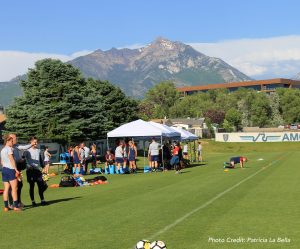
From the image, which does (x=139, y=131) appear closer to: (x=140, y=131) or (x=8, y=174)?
(x=140, y=131)

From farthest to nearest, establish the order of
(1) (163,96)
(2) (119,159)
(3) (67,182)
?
1. (1) (163,96)
2. (2) (119,159)
3. (3) (67,182)

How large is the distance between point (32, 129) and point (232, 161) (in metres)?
31.3

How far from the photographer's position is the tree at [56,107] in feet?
190

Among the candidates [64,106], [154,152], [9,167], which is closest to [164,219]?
[9,167]

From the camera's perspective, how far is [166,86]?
618ft

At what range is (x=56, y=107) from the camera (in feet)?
191

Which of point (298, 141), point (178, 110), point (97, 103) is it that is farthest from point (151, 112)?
point (97, 103)

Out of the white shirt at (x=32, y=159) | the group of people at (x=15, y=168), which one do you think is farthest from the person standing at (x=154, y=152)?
the white shirt at (x=32, y=159)

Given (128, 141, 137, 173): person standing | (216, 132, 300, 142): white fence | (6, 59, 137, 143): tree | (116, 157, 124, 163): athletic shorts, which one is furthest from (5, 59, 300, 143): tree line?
(216, 132, 300, 142): white fence

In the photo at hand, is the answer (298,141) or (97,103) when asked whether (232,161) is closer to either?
(97,103)

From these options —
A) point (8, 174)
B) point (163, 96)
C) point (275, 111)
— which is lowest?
point (8, 174)

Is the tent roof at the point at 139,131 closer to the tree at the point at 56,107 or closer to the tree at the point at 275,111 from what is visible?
the tree at the point at 56,107

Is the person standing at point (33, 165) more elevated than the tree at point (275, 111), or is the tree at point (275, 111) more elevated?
the tree at point (275, 111)

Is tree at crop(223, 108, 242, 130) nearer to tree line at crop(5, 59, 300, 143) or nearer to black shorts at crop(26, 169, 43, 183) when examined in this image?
tree line at crop(5, 59, 300, 143)
